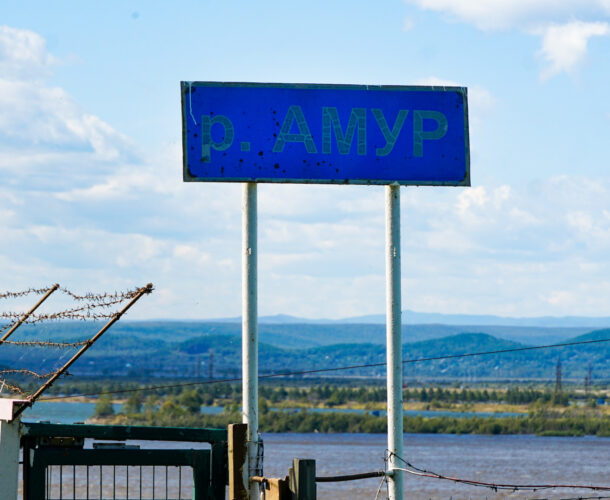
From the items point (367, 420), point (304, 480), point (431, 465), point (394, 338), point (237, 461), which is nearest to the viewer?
point (304, 480)

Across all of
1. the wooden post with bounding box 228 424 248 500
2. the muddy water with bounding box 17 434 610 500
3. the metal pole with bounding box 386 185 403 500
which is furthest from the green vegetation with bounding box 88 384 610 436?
the wooden post with bounding box 228 424 248 500

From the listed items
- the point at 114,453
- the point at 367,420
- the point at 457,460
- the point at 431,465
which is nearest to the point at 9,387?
the point at 114,453

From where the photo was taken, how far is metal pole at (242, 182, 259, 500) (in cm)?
941

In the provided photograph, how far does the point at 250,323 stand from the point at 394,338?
131 centimetres

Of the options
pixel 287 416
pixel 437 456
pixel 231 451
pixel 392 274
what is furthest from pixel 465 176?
pixel 287 416

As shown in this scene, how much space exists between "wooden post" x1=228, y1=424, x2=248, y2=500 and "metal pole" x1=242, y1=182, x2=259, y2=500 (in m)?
0.12

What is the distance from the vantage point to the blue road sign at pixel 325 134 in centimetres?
Result: 976

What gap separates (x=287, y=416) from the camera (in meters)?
126

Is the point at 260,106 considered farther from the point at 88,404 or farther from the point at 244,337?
the point at 88,404

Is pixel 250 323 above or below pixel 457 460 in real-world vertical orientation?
above

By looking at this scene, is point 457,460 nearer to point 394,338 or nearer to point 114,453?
point 394,338

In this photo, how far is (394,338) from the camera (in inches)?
389

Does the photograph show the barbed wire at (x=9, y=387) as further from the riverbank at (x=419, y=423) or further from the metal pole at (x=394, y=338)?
the riverbank at (x=419, y=423)

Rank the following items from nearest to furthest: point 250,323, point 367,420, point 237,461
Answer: point 237,461 < point 250,323 < point 367,420
